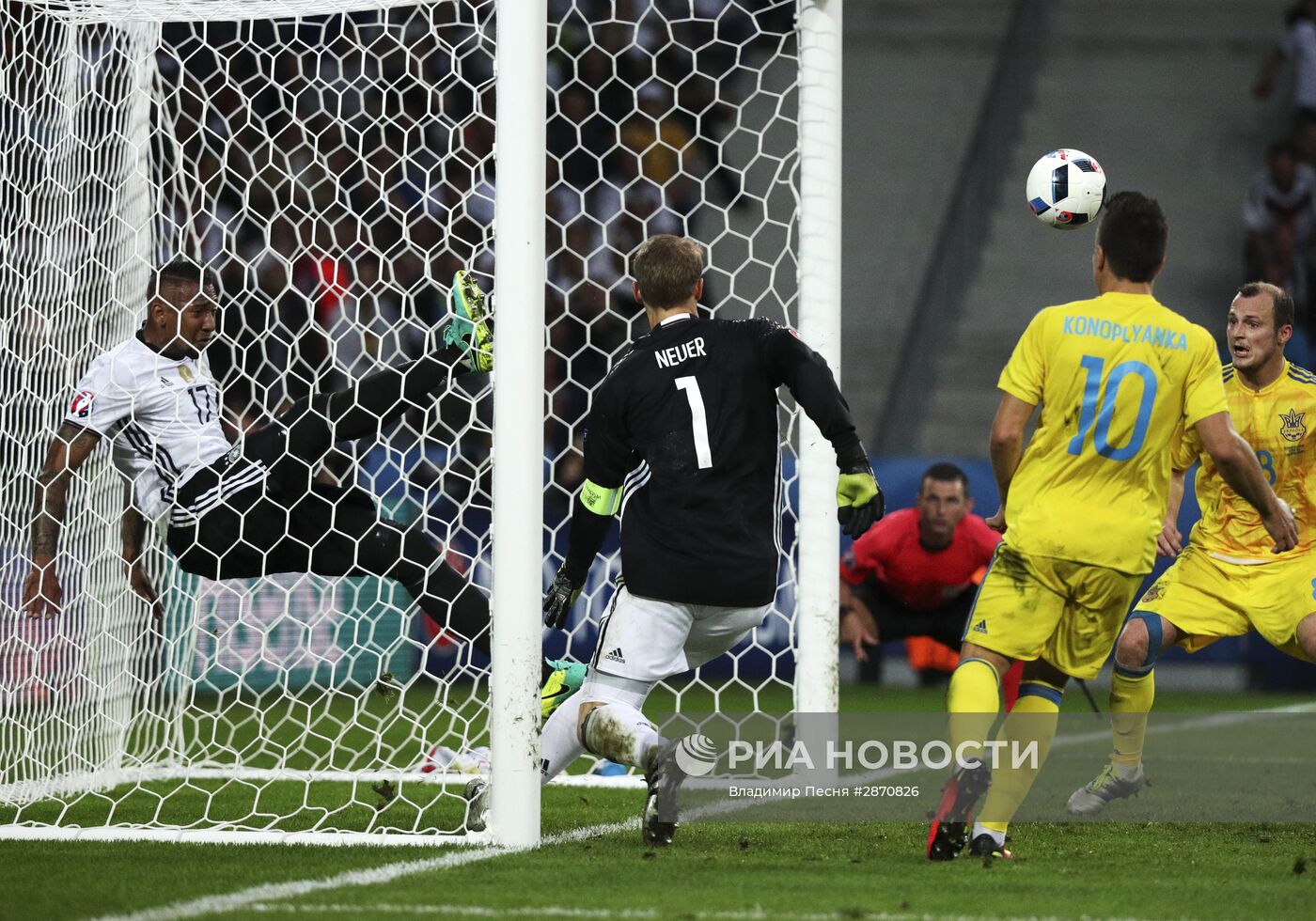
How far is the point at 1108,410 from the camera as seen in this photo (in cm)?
467

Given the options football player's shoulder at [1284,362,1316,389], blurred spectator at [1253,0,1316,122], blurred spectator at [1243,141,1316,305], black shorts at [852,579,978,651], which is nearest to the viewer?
football player's shoulder at [1284,362,1316,389]

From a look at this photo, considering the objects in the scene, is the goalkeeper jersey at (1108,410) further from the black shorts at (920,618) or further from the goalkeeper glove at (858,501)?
the black shorts at (920,618)

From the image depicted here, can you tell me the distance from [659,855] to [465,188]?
6408 mm

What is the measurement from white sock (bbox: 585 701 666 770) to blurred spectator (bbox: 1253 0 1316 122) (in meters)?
12.0

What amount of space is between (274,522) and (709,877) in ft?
8.75

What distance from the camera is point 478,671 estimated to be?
615 cm

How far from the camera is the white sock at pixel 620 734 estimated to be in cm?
480

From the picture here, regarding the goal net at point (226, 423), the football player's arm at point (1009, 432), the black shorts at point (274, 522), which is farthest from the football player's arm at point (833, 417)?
the black shorts at point (274, 522)

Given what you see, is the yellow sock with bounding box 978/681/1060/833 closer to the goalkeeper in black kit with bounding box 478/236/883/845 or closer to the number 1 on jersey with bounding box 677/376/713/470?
the goalkeeper in black kit with bounding box 478/236/883/845

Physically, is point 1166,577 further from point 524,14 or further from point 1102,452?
point 524,14

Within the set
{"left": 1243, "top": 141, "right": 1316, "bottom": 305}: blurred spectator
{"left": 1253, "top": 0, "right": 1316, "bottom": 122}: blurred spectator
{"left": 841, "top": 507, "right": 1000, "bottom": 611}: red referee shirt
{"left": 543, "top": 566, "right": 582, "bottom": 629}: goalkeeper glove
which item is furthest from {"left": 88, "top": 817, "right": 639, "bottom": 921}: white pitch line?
{"left": 1253, "top": 0, "right": 1316, "bottom": 122}: blurred spectator

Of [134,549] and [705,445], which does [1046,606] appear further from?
[134,549]

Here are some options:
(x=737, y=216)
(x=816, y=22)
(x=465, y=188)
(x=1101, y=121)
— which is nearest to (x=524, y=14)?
(x=816, y=22)

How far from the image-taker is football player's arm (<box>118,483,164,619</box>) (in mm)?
6781
